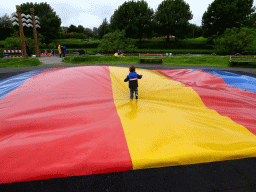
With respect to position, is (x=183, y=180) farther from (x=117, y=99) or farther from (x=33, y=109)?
(x=33, y=109)

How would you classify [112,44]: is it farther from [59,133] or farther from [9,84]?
[59,133]

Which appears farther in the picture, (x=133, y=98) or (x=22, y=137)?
(x=133, y=98)

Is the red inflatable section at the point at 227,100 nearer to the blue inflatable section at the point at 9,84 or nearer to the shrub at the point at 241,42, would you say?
the blue inflatable section at the point at 9,84

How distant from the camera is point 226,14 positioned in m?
31.6

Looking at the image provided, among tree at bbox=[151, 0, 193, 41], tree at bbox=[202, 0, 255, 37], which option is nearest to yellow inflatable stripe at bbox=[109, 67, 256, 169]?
tree at bbox=[202, 0, 255, 37]

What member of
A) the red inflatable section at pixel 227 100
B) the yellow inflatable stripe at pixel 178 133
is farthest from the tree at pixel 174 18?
the yellow inflatable stripe at pixel 178 133

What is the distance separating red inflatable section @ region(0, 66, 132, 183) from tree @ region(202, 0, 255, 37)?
3561 centimetres

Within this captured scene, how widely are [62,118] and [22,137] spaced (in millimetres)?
699

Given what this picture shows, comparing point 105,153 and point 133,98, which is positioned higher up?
point 133,98

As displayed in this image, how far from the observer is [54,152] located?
238cm

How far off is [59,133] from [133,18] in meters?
37.6

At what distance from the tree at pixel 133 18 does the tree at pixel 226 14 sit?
38.8 feet

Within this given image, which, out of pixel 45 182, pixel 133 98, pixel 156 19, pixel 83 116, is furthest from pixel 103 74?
pixel 156 19

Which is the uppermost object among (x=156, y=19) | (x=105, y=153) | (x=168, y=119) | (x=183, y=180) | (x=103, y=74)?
(x=156, y=19)
